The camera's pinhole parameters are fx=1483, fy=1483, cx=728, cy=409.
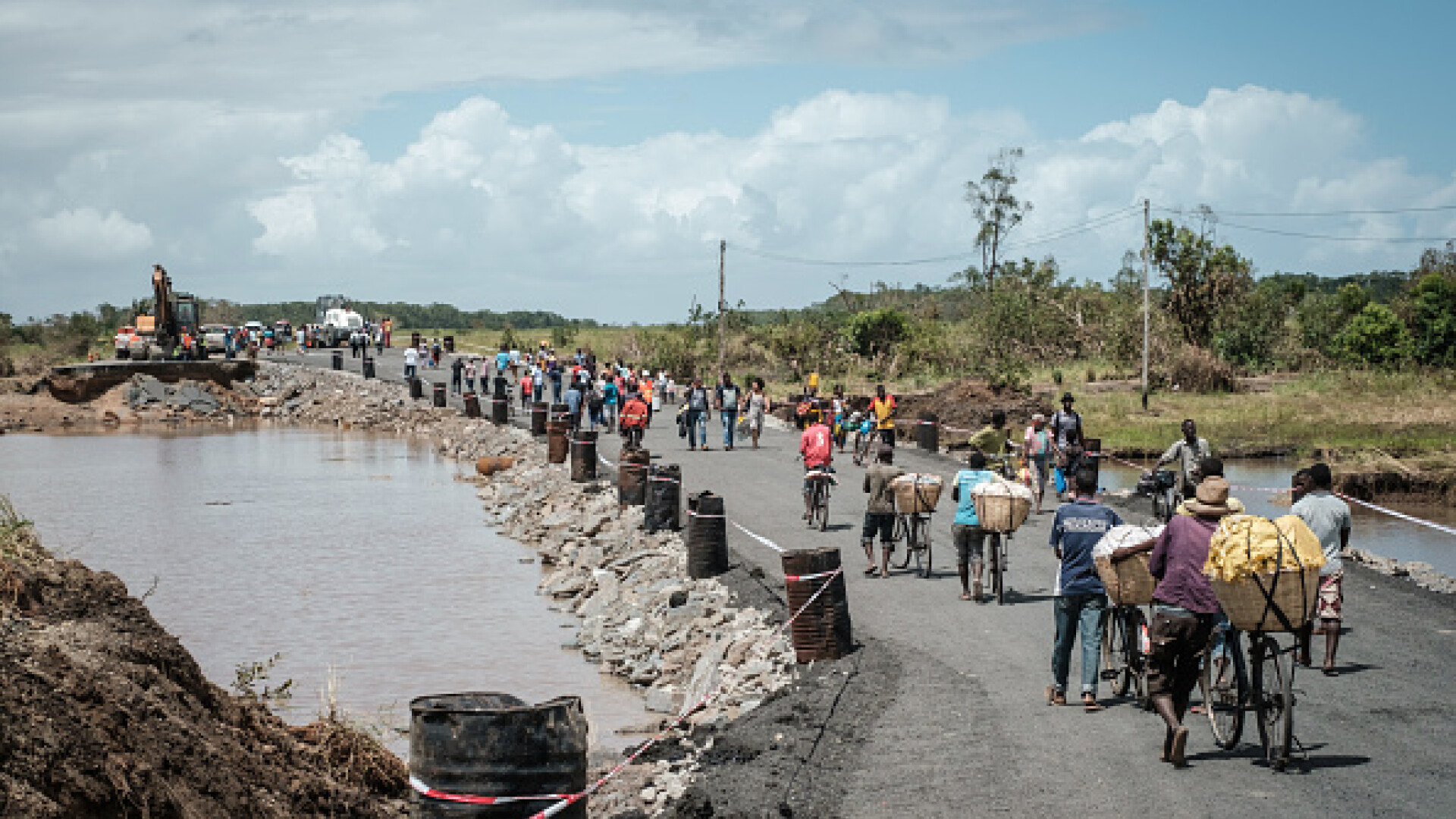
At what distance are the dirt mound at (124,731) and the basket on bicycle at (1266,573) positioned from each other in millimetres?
5759

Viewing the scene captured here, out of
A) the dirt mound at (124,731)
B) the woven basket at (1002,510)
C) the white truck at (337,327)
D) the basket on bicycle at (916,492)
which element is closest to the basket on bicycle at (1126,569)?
the woven basket at (1002,510)

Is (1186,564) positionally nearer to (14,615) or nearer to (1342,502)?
(1342,502)

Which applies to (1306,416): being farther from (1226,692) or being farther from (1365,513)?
(1226,692)

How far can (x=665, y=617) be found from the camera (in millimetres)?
18641

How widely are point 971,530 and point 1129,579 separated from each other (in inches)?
198

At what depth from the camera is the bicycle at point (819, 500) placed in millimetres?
22188

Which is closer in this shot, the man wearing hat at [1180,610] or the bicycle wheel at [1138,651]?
the man wearing hat at [1180,610]

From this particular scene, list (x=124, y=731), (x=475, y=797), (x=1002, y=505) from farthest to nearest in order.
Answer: (x=1002, y=505) → (x=124, y=731) → (x=475, y=797)

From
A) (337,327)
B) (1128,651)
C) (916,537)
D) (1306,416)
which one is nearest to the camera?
(1128,651)

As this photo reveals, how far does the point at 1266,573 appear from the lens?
8.81 meters

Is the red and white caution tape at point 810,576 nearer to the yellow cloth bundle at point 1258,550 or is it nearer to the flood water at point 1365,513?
the yellow cloth bundle at point 1258,550

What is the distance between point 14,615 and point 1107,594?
760cm

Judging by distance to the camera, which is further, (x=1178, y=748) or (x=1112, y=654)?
(x=1112, y=654)

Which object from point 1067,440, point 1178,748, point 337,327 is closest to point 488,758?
point 1178,748
